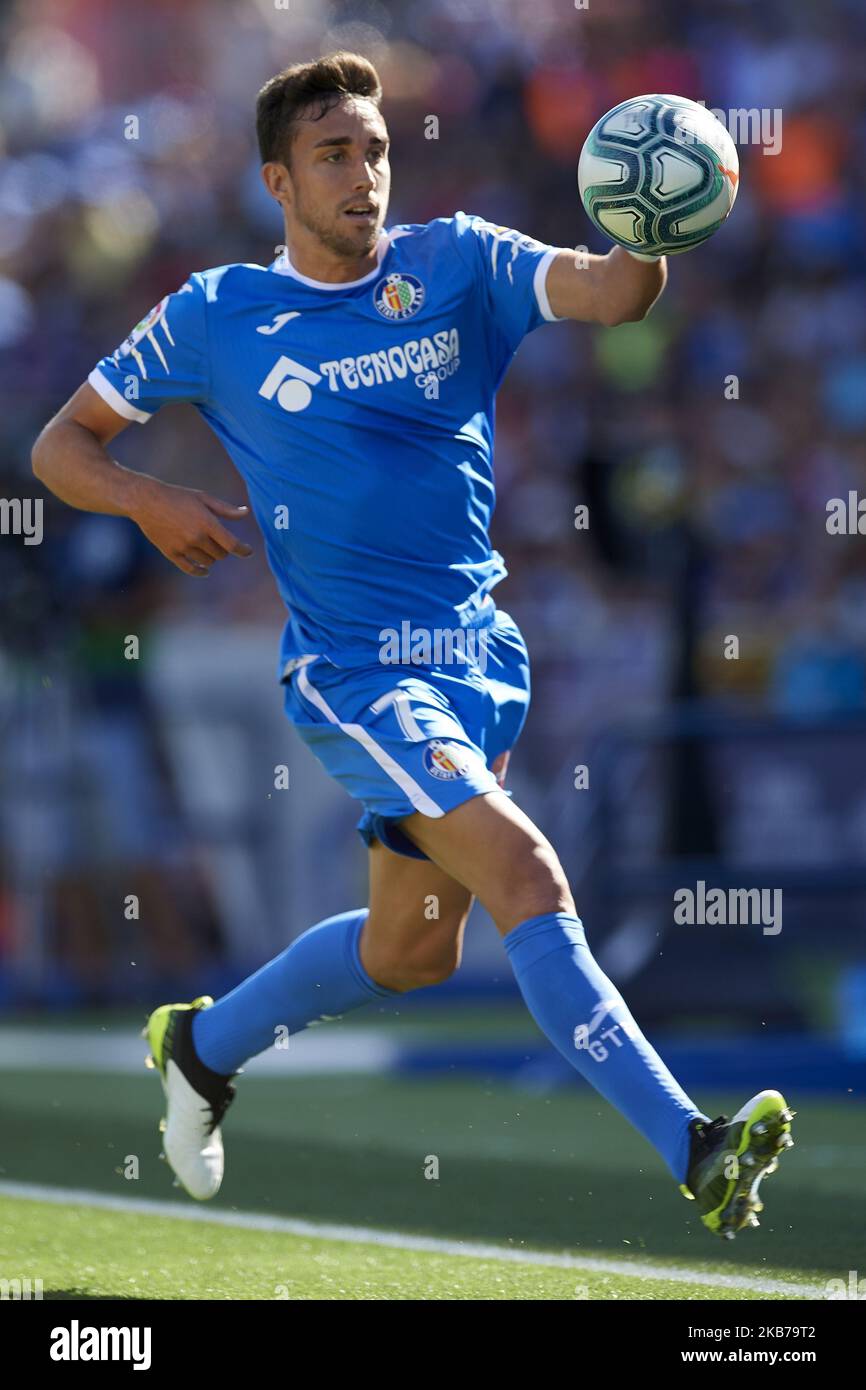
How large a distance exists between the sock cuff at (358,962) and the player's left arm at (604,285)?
5.54 ft

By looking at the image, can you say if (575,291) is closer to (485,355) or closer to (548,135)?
(485,355)

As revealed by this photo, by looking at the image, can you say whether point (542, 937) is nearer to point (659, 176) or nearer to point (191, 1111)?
point (191, 1111)

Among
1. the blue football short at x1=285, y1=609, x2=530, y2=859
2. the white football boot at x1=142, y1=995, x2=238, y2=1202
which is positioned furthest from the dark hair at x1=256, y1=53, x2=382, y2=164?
the white football boot at x1=142, y1=995, x2=238, y2=1202

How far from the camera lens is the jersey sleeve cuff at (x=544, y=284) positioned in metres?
5.00

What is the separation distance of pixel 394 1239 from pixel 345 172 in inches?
109

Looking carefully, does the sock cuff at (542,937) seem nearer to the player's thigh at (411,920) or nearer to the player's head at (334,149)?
the player's thigh at (411,920)

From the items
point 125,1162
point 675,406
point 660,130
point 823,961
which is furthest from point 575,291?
point 675,406

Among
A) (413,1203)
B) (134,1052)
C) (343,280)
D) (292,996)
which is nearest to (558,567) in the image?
(134,1052)

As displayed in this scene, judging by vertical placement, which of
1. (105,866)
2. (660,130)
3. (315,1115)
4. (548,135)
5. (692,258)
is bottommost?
(315,1115)

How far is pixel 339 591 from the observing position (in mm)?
5223

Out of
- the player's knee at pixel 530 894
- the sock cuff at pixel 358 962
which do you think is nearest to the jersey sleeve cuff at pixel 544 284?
the player's knee at pixel 530 894

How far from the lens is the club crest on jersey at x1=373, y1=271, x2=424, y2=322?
5.22 meters

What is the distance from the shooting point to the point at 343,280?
5.32m
